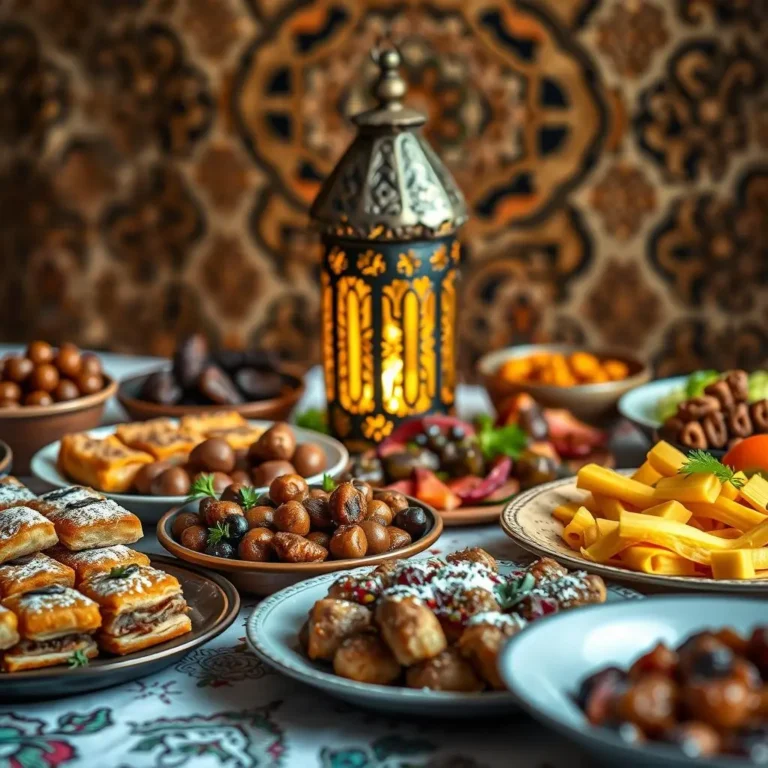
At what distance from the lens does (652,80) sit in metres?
3.99

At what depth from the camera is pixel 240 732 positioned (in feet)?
3.51

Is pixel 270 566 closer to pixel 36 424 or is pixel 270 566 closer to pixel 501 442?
pixel 501 442

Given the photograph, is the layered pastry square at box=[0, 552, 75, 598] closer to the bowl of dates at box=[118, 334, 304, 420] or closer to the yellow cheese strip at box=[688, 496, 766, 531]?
the yellow cheese strip at box=[688, 496, 766, 531]

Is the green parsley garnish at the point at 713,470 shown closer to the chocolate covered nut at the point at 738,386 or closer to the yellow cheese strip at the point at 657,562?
the yellow cheese strip at the point at 657,562

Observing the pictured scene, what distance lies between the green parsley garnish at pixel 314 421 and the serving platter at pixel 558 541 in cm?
53

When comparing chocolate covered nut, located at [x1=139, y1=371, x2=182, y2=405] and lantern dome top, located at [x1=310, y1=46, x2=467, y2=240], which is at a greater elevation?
lantern dome top, located at [x1=310, y1=46, x2=467, y2=240]

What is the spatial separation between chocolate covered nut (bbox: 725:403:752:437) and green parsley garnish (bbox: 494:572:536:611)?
0.62 meters

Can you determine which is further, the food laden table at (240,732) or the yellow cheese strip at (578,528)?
the yellow cheese strip at (578,528)

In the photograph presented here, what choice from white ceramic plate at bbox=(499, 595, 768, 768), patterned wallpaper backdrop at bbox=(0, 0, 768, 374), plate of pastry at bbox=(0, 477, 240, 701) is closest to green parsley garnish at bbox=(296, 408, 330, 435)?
plate of pastry at bbox=(0, 477, 240, 701)

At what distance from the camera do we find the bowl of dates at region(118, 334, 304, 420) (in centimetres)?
207

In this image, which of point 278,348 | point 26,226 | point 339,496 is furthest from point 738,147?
point 339,496

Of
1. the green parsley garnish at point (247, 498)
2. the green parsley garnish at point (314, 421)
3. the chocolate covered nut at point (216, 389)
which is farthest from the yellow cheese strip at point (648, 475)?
the chocolate covered nut at point (216, 389)

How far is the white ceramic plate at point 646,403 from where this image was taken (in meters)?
1.92

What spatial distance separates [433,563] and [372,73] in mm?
3286
